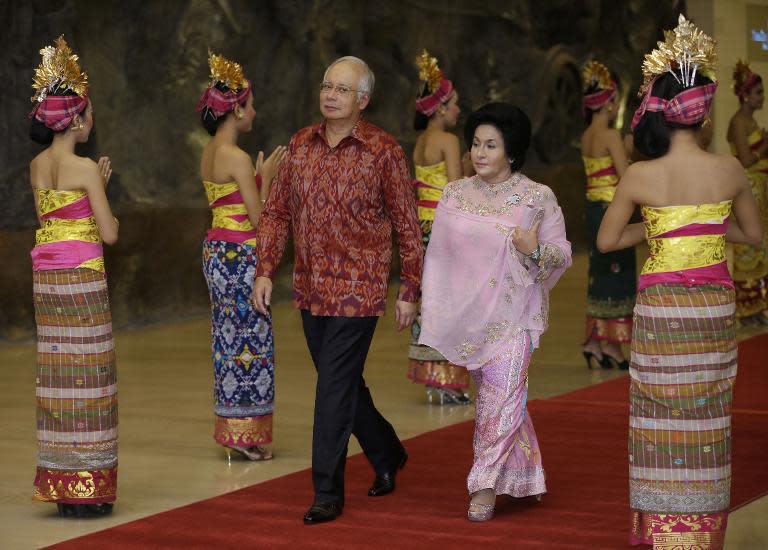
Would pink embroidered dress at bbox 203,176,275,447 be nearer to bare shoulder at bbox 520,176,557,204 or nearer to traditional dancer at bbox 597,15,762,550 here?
bare shoulder at bbox 520,176,557,204

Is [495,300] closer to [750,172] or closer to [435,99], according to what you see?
[435,99]

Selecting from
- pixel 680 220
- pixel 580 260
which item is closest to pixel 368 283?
pixel 680 220

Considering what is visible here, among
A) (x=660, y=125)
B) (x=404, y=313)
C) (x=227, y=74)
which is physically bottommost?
(x=404, y=313)

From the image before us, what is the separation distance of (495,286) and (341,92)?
2.84ft

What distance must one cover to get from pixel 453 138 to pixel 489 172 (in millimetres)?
2516

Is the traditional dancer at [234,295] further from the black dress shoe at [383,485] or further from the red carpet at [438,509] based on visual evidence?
the black dress shoe at [383,485]

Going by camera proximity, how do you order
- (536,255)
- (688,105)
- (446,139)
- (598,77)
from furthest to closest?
(598,77) < (446,139) < (536,255) < (688,105)

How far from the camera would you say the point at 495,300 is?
17.4 ft

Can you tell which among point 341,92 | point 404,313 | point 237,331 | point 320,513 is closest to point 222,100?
point 237,331

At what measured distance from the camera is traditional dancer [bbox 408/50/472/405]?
7859 mm

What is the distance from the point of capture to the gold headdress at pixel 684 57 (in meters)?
4.57

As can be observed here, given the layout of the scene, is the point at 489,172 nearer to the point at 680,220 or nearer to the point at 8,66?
the point at 680,220

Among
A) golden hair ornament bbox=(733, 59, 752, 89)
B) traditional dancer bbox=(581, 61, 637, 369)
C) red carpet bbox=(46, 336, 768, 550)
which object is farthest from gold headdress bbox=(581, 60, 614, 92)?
red carpet bbox=(46, 336, 768, 550)

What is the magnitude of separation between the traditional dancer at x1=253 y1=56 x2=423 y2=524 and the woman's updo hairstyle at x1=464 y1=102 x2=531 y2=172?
0.32 meters
